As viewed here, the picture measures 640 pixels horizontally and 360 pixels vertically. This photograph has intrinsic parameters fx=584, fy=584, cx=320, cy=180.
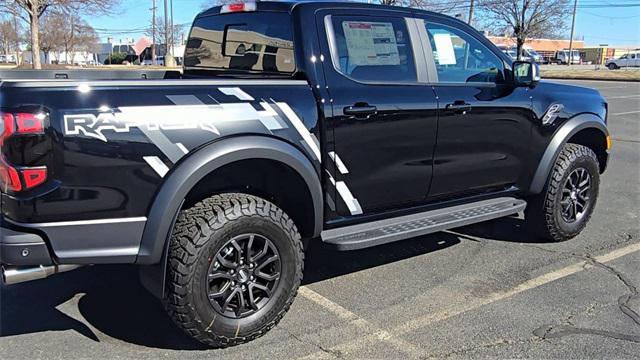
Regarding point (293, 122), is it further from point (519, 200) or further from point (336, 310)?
point (519, 200)

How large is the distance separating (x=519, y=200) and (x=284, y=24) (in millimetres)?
2424

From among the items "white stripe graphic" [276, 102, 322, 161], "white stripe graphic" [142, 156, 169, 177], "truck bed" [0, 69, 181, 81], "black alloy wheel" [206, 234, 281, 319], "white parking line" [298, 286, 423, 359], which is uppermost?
"truck bed" [0, 69, 181, 81]

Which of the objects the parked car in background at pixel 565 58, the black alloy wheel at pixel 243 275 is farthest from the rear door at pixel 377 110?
the parked car in background at pixel 565 58

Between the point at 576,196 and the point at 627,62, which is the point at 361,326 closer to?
the point at 576,196

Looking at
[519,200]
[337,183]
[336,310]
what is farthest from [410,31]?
[336,310]

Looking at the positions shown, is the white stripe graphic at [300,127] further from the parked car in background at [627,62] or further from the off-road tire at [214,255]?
the parked car in background at [627,62]

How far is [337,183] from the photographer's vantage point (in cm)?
366

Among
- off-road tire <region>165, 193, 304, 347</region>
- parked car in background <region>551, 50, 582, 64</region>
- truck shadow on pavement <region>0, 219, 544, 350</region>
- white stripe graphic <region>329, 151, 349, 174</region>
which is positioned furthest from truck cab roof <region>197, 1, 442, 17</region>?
parked car in background <region>551, 50, 582, 64</region>

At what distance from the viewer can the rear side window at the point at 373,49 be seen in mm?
3814

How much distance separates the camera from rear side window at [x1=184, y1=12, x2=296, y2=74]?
3850 mm

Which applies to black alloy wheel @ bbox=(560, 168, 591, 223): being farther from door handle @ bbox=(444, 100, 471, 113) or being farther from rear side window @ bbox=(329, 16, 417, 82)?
rear side window @ bbox=(329, 16, 417, 82)

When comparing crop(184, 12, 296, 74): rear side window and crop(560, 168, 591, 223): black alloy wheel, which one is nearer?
crop(184, 12, 296, 74): rear side window

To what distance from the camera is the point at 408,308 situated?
12.7 ft

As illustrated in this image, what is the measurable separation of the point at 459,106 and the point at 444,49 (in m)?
0.48
